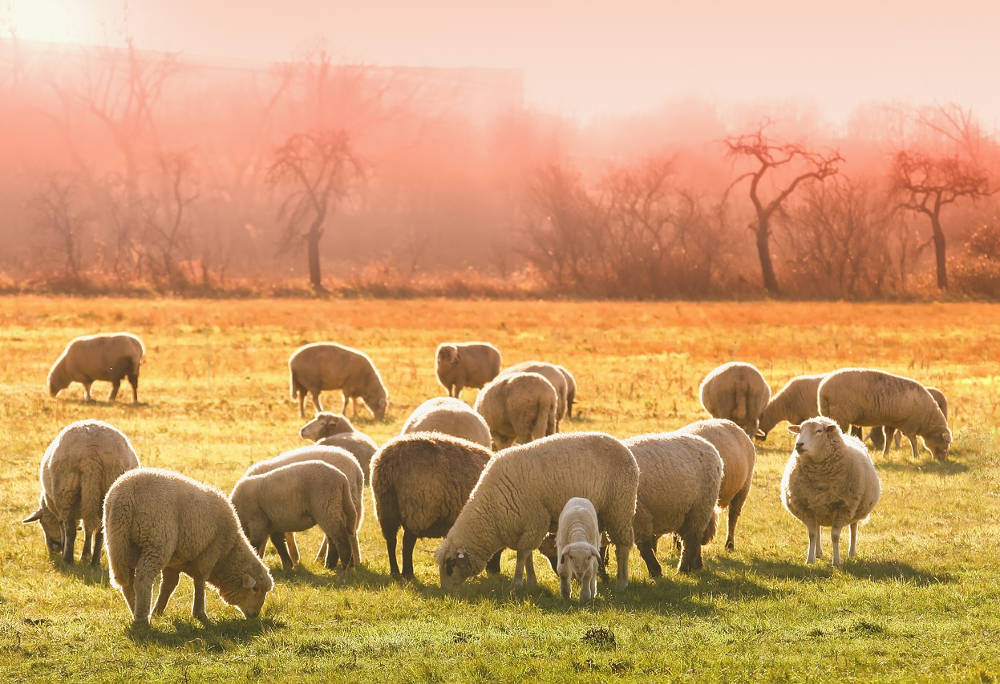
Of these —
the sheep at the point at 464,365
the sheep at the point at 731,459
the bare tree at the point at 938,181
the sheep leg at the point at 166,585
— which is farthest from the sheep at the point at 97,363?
the bare tree at the point at 938,181

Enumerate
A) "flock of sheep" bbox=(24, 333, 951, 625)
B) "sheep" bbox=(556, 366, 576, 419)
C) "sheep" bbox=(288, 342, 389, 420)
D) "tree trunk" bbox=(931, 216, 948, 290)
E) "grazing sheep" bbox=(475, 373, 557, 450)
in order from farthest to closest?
"tree trunk" bbox=(931, 216, 948, 290)
"sheep" bbox=(288, 342, 389, 420)
"sheep" bbox=(556, 366, 576, 419)
"grazing sheep" bbox=(475, 373, 557, 450)
"flock of sheep" bbox=(24, 333, 951, 625)

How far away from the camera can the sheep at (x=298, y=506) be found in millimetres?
11930

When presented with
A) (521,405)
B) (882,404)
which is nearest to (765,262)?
(882,404)

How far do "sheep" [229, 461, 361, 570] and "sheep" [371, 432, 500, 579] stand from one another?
17.5 inches

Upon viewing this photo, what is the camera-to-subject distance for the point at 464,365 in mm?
26312

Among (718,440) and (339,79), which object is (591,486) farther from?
(339,79)

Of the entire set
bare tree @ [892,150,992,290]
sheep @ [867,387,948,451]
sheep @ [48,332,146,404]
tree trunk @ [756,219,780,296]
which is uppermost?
bare tree @ [892,150,992,290]

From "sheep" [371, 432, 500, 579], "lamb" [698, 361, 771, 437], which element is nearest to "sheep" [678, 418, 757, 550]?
"sheep" [371, 432, 500, 579]

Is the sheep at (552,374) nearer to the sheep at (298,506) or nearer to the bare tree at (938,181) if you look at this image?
the sheep at (298,506)

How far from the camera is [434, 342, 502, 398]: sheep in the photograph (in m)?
25.9

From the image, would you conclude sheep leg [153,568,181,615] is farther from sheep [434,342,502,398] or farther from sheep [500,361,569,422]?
sheep [434,342,502,398]

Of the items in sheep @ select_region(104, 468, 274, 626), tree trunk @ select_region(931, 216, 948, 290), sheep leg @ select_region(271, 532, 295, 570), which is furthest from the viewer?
tree trunk @ select_region(931, 216, 948, 290)

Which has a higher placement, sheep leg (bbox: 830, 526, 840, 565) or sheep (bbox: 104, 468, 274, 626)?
sheep (bbox: 104, 468, 274, 626)

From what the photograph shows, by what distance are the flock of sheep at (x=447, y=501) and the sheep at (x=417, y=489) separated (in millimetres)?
13
